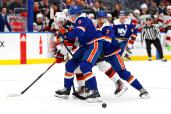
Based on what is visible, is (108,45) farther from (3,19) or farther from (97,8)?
(97,8)

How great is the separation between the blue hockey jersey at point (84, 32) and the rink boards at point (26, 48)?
630 cm

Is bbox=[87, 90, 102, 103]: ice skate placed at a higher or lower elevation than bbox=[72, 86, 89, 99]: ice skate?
higher

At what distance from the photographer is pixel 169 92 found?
7215 millimetres

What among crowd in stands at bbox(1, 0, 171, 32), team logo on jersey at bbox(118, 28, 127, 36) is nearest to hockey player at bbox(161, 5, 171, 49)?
crowd in stands at bbox(1, 0, 171, 32)

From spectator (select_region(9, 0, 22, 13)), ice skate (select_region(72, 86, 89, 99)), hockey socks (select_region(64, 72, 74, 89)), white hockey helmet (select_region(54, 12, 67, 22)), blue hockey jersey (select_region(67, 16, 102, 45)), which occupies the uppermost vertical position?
white hockey helmet (select_region(54, 12, 67, 22))

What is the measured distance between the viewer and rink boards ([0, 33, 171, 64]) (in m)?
12.4

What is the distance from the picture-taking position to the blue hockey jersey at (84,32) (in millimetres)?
6062

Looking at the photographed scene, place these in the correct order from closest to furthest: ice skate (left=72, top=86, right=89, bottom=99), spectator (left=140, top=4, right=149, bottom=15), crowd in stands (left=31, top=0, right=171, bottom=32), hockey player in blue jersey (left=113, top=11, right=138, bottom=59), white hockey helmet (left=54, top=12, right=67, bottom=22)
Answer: white hockey helmet (left=54, top=12, right=67, bottom=22) < ice skate (left=72, top=86, right=89, bottom=99) < hockey player in blue jersey (left=113, top=11, right=138, bottom=59) < crowd in stands (left=31, top=0, right=171, bottom=32) < spectator (left=140, top=4, right=149, bottom=15)

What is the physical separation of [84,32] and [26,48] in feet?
21.7

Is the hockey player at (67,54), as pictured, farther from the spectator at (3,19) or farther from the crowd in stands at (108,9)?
the crowd in stands at (108,9)

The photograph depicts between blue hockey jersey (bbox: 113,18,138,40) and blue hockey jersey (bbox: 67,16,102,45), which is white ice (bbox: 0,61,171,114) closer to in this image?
blue hockey jersey (bbox: 67,16,102,45)

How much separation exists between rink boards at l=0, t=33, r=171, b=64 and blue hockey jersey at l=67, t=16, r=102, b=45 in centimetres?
630

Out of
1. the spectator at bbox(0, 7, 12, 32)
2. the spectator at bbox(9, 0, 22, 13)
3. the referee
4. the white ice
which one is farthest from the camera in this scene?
the referee

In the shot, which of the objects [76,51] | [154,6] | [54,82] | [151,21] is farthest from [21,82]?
[154,6]
